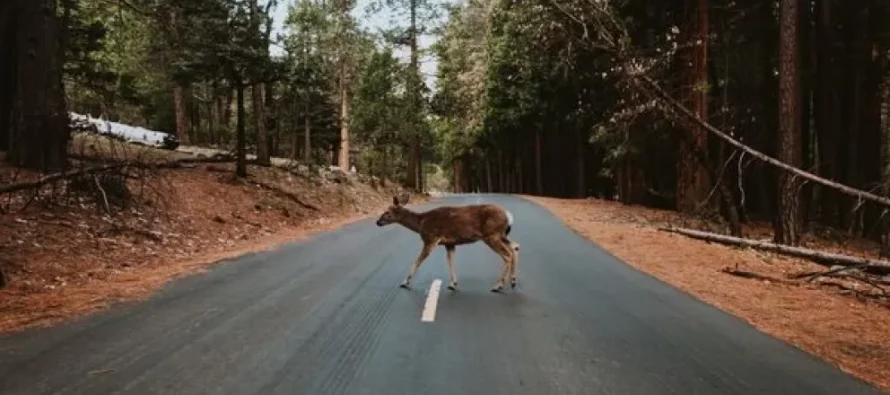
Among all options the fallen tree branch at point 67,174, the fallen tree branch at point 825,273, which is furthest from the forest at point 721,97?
the fallen tree branch at point 67,174

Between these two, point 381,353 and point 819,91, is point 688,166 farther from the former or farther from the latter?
point 381,353

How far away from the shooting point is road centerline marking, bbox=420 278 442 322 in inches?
319

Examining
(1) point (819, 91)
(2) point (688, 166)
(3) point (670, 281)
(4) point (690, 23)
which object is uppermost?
(4) point (690, 23)

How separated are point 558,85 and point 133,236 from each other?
94.7 ft

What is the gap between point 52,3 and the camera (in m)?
14.8

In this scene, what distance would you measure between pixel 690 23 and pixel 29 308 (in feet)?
61.5

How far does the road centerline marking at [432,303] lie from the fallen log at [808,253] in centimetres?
690

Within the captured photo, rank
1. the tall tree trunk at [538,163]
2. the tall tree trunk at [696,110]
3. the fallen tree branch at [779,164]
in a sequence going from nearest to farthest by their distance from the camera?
1. the fallen tree branch at [779,164]
2. the tall tree trunk at [696,110]
3. the tall tree trunk at [538,163]

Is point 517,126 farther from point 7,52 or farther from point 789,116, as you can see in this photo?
point 7,52

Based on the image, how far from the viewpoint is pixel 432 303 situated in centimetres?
888

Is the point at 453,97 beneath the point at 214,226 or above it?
above

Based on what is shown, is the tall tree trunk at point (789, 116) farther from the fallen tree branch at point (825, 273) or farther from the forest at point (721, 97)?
the fallen tree branch at point (825, 273)

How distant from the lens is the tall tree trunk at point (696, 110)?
19859mm

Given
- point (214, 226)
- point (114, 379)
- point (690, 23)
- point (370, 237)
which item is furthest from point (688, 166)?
point (114, 379)
